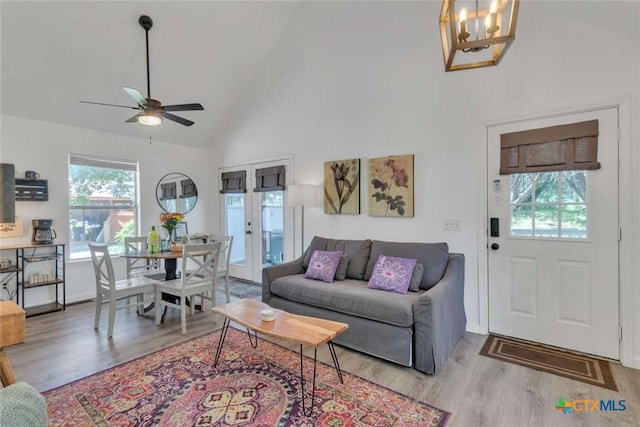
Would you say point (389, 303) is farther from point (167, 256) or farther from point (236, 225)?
point (236, 225)

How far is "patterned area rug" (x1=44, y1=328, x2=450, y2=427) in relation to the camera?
5.98ft

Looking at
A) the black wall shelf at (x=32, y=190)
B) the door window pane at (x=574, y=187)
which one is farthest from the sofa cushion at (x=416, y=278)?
the black wall shelf at (x=32, y=190)

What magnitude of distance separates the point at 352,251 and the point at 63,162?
3938 mm

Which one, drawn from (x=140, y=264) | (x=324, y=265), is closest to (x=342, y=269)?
(x=324, y=265)

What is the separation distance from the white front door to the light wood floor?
14.1 inches

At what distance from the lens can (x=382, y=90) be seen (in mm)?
3582

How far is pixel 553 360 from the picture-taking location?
250 centimetres

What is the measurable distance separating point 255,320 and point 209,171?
13.7 ft

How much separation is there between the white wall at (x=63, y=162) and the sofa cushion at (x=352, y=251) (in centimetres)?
292

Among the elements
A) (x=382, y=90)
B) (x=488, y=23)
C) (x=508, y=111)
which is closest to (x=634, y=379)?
(x=508, y=111)

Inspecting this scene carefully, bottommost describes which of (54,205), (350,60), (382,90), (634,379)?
(634,379)

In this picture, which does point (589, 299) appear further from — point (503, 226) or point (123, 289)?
point (123, 289)

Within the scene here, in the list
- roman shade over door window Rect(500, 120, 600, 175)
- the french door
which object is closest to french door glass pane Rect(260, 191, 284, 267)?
the french door

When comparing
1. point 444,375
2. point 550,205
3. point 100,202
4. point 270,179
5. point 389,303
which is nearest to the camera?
point 444,375
